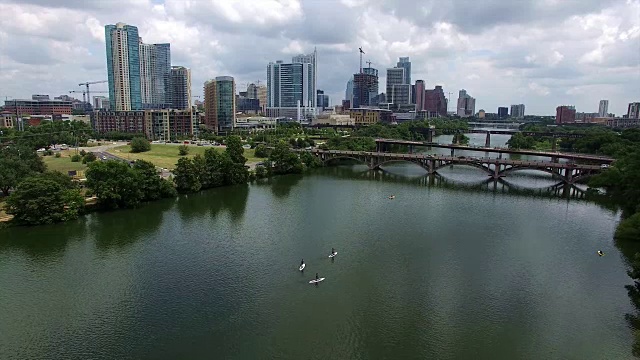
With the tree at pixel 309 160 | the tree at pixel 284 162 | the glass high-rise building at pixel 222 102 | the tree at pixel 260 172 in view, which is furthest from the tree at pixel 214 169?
the glass high-rise building at pixel 222 102

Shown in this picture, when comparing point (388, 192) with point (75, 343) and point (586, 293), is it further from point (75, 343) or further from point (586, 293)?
point (75, 343)

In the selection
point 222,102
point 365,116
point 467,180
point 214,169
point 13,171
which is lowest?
point 467,180

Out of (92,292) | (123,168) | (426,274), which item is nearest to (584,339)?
(426,274)

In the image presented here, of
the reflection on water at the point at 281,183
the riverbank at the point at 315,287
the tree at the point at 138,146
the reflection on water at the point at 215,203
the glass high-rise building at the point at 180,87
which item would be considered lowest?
the riverbank at the point at 315,287

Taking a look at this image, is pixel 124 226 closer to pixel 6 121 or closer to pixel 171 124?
pixel 171 124

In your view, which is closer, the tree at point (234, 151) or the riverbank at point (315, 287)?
the riverbank at point (315, 287)

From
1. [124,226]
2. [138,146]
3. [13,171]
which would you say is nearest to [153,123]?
[138,146]

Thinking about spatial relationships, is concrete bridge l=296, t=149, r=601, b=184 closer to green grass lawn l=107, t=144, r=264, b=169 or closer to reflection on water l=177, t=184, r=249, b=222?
green grass lawn l=107, t=144, r=264, b=169

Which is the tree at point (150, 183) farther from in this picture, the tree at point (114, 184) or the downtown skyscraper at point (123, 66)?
the downtown skyscraper at point (123, 66)
